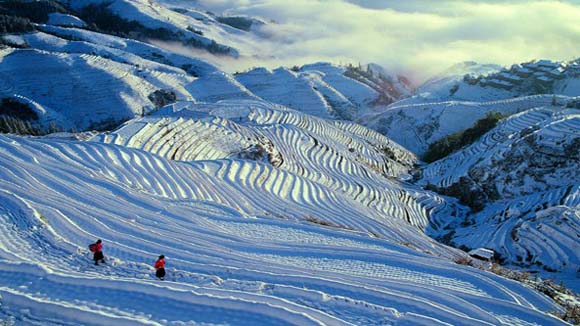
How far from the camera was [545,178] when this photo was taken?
1050 inches

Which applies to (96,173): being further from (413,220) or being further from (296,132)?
(296,132)

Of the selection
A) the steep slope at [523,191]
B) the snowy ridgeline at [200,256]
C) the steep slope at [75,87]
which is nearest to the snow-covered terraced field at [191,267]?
the snowy ridgeline at [200,256]

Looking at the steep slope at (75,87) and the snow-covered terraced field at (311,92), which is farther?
the snow-covered terraced field at (311,92)

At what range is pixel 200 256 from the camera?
33.0 feet

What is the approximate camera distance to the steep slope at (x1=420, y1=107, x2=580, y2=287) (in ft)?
57.7

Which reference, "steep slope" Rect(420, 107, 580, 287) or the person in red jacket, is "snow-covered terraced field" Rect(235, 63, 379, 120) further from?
the person in red jacket

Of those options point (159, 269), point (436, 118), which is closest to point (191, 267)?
point (159, 269)

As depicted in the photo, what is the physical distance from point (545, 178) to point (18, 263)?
1147 inches

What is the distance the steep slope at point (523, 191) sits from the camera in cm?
1759

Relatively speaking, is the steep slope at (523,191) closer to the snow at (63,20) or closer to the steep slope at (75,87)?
the steep slope at (75,87)

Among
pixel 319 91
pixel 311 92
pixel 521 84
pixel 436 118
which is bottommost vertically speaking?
pixel 436 118

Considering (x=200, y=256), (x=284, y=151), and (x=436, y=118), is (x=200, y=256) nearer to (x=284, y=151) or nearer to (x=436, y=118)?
(x=284, y=151)

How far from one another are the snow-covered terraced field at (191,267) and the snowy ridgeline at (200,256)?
0.10ft

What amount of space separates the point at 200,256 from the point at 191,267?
2.50 feet
